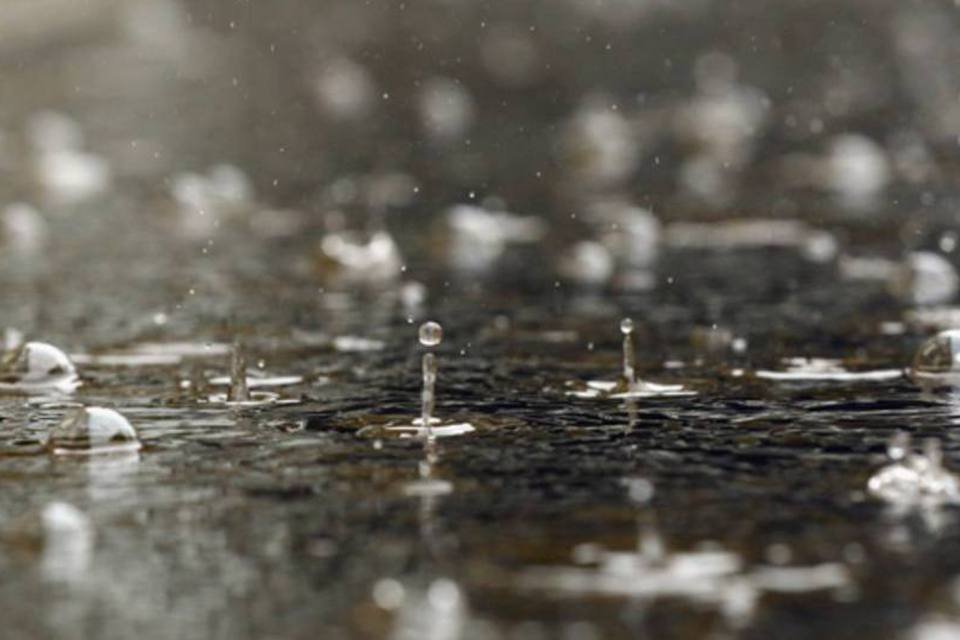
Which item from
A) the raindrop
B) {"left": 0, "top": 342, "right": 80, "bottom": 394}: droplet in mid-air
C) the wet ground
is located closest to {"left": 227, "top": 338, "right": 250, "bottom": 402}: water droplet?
the wet ground

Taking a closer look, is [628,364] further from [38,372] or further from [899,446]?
[38,372]

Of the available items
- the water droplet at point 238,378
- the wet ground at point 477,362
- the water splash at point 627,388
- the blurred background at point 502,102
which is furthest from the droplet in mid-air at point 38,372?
the blurred background at point 502,102

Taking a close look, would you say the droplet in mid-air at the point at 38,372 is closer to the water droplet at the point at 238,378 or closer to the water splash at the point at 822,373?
the water droplet at the point at 238,378

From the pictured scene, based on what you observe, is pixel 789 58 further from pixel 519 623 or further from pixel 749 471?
pixel 519 623

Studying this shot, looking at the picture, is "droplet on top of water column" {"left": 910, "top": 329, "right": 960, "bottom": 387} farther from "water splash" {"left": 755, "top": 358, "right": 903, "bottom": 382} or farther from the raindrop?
the raindrop

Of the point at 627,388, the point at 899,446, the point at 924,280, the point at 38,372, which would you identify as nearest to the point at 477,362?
the point at 627,388
